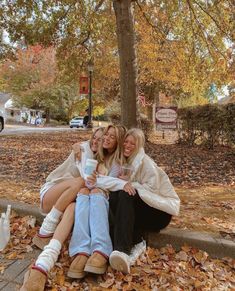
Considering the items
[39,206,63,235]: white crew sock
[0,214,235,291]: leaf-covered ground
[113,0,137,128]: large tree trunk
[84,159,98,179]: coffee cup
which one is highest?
[113,0,137,128]: large tree trunk

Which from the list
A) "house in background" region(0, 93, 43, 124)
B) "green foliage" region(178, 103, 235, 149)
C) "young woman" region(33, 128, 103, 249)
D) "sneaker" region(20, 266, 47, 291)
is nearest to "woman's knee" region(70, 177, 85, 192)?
"young woman" region(33, 128, 103, 249)

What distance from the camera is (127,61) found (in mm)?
6727

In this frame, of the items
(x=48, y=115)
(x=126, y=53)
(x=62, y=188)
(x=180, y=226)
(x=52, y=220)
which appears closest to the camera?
(x=52, y=220)

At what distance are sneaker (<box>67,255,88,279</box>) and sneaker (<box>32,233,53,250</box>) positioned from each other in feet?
1.56

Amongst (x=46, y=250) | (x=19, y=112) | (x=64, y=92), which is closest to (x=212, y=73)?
(x=46, y=250)

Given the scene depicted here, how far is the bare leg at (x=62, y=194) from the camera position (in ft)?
10.1

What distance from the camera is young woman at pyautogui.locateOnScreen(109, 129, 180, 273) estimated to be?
2.77 m

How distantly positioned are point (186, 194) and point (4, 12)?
9034mm

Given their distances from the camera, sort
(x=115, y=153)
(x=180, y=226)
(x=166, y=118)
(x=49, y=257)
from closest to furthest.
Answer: (x=49, y=257), (x=115, y=153), (x=180, y=226), (x=166, y=118)

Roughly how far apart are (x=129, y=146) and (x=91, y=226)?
815 mm

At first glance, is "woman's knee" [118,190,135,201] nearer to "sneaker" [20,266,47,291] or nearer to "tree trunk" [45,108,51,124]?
"sneaker" [20,266,47,291]

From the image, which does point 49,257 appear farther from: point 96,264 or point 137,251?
point 137,251

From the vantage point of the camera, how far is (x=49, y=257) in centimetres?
263

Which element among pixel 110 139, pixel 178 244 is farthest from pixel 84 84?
pixel 178 244
